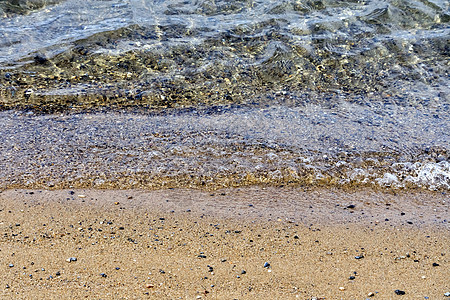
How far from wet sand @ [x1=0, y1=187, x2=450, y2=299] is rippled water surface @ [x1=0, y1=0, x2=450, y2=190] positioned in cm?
30

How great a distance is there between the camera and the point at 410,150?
14.3 feet

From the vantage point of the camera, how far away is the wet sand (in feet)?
8.79

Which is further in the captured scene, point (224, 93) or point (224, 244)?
point (224, 93)

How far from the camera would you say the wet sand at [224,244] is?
2.68 meters

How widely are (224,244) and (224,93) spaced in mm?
2780

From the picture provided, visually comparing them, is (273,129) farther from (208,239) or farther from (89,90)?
(89,90)

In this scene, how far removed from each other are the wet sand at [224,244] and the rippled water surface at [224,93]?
0.30m

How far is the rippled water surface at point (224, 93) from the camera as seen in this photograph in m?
4.07

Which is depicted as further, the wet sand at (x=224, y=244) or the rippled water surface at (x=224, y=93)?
the rippled water surface at (x=224, y=93)

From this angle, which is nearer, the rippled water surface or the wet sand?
the wet sand

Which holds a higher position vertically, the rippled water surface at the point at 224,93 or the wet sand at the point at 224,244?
the rippled water surface at the point at 224,93

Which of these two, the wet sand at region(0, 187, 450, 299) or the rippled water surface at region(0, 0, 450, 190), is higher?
the rippled water surface at region(0, 0, 450, 190)

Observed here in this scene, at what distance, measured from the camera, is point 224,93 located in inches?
216

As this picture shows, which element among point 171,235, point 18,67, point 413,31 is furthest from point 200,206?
point 413,31
